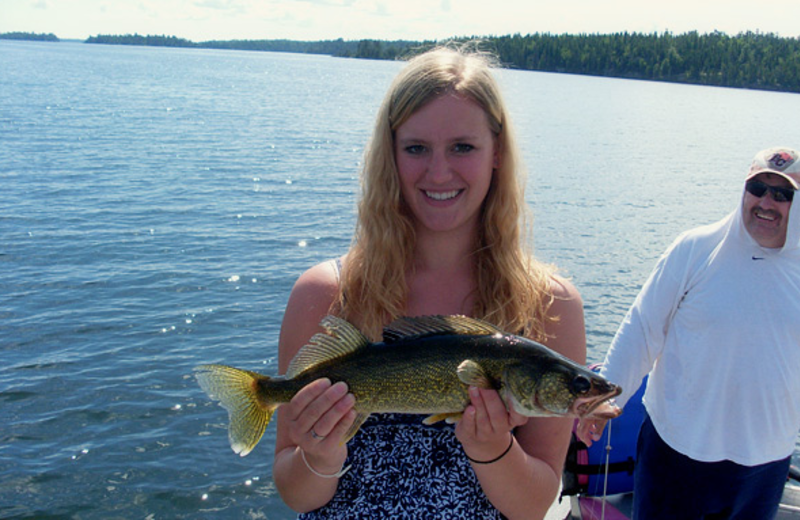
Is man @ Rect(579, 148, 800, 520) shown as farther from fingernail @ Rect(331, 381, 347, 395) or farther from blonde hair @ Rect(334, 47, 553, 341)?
fingernail @ Rect(331, 381, 347, 395)

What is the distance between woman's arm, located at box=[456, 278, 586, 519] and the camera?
2666mm

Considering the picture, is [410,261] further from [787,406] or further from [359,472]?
[787,406]

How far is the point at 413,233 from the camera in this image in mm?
3291

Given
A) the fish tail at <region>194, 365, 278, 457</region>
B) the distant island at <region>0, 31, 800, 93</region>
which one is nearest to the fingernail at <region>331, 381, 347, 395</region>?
the fish tail at <region>194, 365, 278, 457</region>

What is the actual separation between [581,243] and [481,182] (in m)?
16.5

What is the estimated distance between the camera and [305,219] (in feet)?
64.0

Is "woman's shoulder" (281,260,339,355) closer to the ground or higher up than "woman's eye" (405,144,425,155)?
closer to the ground

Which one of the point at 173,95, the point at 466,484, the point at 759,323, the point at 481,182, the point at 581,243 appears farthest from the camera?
the point at 173,95

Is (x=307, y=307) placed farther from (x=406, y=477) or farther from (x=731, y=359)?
(x=731, y=359)

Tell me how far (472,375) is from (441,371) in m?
0.14

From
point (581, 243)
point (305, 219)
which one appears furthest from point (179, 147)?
point (581, 243)

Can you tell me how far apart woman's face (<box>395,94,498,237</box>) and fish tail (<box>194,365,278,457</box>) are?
110 centimetres

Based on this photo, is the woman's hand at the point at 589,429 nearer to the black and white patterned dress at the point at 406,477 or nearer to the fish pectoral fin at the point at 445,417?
the black and white patterned dress at the point at 406,477

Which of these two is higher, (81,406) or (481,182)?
(481,182)
